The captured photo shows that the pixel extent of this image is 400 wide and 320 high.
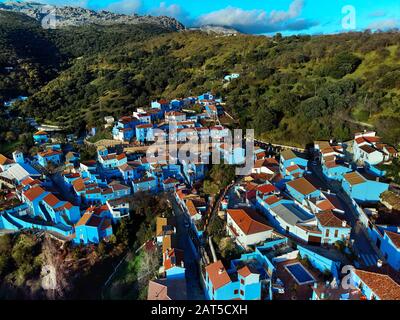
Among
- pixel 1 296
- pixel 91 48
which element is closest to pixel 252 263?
pixel 1 296

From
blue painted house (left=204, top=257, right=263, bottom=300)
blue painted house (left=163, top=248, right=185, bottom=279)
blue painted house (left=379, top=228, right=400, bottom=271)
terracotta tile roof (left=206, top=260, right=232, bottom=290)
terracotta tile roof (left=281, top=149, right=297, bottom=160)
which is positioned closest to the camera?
blue painted house (left=204, top=257, right=263, bottom=300)

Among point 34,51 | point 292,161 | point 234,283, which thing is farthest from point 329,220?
point 34,51

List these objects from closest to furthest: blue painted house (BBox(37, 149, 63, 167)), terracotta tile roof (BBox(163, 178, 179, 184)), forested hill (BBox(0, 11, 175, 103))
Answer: terracotta tile roof (BBox(163, 178, 179, 184)) < blue painted house (BBox(37, 149, 63, 167)) < forested hill (BBox(0, 11, 175, 103))

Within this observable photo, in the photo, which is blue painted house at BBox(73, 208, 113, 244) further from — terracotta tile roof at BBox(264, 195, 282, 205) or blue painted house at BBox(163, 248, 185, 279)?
terracotta tile roof at BBox(264, 195, 282, 205)

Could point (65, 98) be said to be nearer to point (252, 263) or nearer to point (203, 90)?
point (203, 90)

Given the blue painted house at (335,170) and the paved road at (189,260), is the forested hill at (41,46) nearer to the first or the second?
the paved road at (189,260)

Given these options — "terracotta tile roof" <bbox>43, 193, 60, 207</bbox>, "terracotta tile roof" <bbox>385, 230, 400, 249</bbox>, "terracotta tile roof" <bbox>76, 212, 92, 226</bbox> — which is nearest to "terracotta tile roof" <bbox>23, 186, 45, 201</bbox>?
"terracotta tile roof" <bbox>43, 193, 60, 207</bbox>

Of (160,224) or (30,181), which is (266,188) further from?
(30,181)
